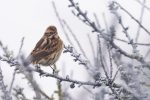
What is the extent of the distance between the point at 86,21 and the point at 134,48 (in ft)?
1.27

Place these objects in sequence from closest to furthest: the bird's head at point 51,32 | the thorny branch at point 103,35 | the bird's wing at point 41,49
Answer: the thorny branch at point 103,35
the bird's wing at point 41,49
the bird's head at point 51,32

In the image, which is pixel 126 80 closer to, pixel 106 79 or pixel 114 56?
pixel 106 79

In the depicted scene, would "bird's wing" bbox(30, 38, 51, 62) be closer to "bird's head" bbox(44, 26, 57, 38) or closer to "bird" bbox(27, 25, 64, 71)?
"bird" bbox(27, 25, 64, 71)

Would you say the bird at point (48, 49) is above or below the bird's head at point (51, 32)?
below

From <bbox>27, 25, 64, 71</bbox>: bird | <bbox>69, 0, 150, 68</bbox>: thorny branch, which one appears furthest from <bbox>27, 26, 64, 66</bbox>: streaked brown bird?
<bbox>69, 0, 150, 68</bbox>: thorny branch

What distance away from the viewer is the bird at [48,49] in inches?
169

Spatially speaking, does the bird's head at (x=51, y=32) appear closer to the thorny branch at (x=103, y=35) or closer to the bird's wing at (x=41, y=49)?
the bird's wing at (x=41, y=49)

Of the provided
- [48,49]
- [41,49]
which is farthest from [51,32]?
[41,49]

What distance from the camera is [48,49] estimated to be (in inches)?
180

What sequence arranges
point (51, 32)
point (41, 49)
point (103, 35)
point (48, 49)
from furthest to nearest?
point (51, 32) → point (48, 49) → point (41, 49) → point (103, 35)

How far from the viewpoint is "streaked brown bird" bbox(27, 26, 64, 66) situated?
429cm

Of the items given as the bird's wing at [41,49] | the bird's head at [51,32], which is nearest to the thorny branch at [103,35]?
the bird's wing at [41,49]

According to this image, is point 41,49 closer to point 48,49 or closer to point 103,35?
point 48,49

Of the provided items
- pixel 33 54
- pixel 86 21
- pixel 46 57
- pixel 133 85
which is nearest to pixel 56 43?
pixel 46 57
